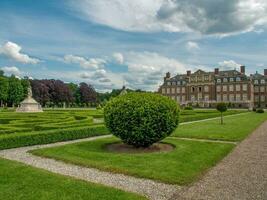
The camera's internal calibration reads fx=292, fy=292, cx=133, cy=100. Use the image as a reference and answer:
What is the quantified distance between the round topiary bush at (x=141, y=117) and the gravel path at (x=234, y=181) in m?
2.64

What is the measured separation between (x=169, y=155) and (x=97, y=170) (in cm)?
309

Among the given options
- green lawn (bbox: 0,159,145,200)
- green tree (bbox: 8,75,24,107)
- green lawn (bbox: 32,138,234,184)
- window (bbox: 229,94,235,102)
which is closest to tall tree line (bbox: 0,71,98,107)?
green tree (bbox: 8,75,24,107)

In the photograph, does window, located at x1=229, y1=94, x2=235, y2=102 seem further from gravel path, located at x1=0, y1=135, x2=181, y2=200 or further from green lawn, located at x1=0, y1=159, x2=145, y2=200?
green lawn, located at x1=0, y1=159, x2=145, y2=200

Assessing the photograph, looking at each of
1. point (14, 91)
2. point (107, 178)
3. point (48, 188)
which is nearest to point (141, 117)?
point (107, 178)

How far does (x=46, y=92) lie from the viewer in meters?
84.3

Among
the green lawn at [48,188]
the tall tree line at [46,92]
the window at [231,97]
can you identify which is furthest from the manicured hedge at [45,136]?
the window at [231,97]

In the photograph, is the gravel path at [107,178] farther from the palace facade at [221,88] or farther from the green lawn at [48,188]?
the palace facade at [221,88]

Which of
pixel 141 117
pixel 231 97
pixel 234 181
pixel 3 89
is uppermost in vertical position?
pixel 3 89

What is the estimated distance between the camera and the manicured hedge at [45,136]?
1246cm

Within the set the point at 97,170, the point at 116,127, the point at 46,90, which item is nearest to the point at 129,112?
the point at 116,127

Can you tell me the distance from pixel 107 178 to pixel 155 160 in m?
2.42

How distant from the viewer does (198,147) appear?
1273cm

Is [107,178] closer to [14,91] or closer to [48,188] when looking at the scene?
[48,188]

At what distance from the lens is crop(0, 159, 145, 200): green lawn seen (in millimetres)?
6324
